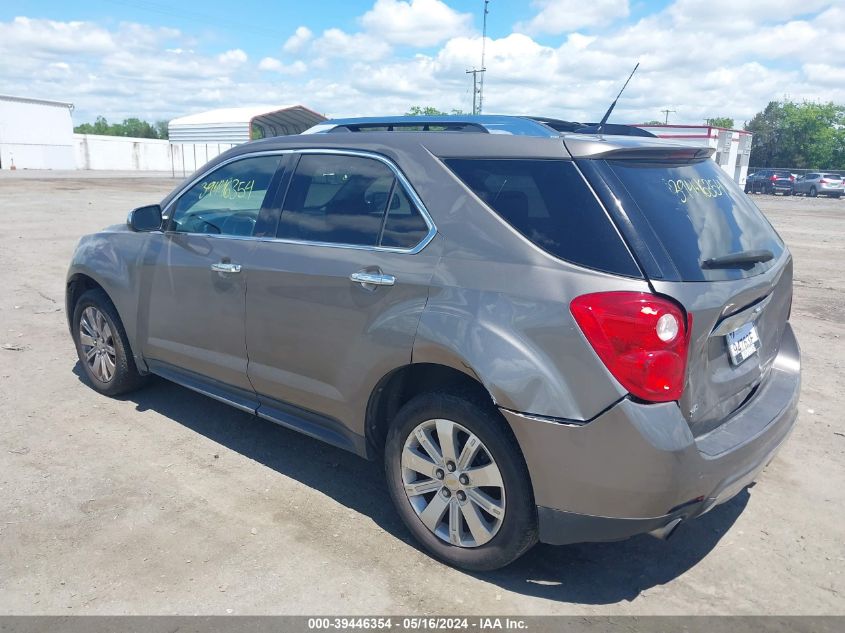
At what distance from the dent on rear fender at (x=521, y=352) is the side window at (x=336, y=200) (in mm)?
689

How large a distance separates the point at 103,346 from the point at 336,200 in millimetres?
2458

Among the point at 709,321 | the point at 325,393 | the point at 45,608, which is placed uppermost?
Result: the point at 709,321

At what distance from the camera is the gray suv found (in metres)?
2.61

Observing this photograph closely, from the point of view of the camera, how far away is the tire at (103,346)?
4887 mm

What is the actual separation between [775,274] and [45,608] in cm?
347

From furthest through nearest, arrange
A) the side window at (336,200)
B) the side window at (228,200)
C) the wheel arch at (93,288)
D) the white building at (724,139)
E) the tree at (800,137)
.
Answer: the tree at (800,137)
the white building at (724,139)
the wheel arch at (93,288)
the side window at (228,200)
the side window at (336,200)

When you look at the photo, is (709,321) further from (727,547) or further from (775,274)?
Result: (727,547)

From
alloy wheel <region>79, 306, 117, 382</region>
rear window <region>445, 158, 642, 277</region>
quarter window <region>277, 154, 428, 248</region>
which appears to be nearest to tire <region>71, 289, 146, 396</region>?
alloy wheel <region>79, 306, 117, 382</region>

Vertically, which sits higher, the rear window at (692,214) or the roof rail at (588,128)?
the roof rail at (588,128)

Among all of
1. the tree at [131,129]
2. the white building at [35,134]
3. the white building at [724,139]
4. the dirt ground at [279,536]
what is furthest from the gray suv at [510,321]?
the tree at [131,129]

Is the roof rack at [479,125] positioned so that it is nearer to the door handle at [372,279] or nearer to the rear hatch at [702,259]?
the rear hatch at [702,259]

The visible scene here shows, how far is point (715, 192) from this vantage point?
10.6 feet

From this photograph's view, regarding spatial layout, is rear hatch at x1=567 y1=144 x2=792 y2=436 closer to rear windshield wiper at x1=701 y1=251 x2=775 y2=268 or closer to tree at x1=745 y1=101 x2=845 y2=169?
rear windshield wiper at x1=701 y1=251 x2=775 y2=268

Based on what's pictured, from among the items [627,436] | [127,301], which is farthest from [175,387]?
[627,436]
